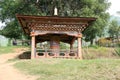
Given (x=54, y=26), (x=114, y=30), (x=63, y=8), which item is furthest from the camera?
(x=114, y=30)

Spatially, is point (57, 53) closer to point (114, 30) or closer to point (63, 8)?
point (63, 8)

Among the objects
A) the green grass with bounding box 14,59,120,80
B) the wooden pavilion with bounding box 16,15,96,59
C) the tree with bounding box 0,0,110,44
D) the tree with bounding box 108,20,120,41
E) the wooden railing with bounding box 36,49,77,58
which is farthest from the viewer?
the tree with bounding box 108,20,120,41

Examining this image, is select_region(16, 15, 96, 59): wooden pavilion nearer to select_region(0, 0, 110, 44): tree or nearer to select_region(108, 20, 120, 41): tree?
select_region(0, 0, 110, 44): tree

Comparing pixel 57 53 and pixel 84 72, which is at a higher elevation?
pixel 57 53

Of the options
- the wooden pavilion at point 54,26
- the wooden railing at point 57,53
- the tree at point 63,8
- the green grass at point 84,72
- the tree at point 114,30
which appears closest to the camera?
the green grass at point 84,72

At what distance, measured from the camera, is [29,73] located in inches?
595

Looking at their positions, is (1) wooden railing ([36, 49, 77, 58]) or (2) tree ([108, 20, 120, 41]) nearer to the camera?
(1) wooden railing ([36, 49, 77, 58])

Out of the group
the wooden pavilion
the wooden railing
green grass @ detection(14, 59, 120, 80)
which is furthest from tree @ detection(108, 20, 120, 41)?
green grass @ detection(14, 59, 120, 80)

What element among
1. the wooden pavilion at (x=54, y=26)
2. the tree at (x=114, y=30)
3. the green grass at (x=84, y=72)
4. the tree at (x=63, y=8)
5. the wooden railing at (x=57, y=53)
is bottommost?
the green grass at (x=84, y=72)

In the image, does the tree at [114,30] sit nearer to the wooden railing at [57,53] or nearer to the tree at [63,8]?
the tree at [63,8]

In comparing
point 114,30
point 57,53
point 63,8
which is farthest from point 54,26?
point 114,30

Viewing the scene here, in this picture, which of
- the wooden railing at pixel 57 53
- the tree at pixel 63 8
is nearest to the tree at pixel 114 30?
the tree at pixel 63 8

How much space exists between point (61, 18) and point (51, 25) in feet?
4.42

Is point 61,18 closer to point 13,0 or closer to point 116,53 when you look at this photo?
point 116,53
